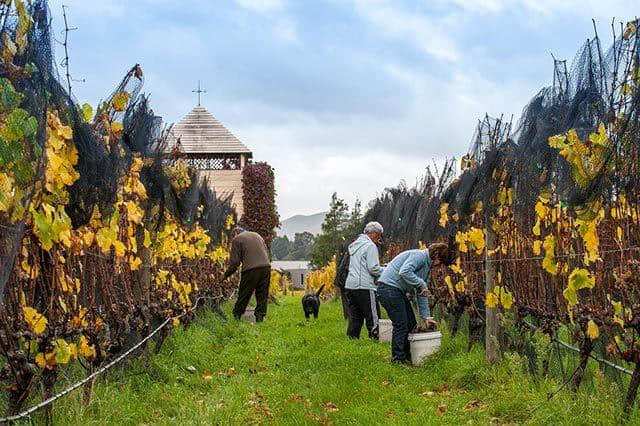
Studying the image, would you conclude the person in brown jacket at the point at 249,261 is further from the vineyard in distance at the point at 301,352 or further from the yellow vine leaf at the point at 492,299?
the yellow vine leaf at the point at 492,299

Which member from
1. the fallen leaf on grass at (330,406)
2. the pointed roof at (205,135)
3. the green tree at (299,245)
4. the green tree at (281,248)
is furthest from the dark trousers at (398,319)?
the green tree at (281,248)

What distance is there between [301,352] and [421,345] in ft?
6.57

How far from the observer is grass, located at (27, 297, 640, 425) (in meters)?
4.86

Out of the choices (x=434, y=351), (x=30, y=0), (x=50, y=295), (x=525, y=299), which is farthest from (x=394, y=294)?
(x=30, y=0)

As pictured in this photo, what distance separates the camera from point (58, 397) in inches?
174

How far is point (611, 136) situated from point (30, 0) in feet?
10.7

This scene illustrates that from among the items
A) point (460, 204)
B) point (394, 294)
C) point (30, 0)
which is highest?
point (30, 0)

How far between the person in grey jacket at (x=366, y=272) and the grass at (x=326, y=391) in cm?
70

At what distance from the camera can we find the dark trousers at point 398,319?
7910 mm

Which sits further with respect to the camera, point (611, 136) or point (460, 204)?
point (460, 204)

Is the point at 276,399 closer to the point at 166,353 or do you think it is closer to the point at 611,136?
the point at 166,353

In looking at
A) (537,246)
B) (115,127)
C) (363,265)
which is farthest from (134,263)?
(363,265)

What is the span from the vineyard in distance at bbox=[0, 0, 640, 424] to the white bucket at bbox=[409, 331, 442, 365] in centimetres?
12

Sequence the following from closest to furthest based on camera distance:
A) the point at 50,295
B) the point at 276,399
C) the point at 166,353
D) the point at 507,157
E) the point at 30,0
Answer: the point at 30,0
the point at 50,295
the point at 276,399
the point at 507,157
the point at 166,353
